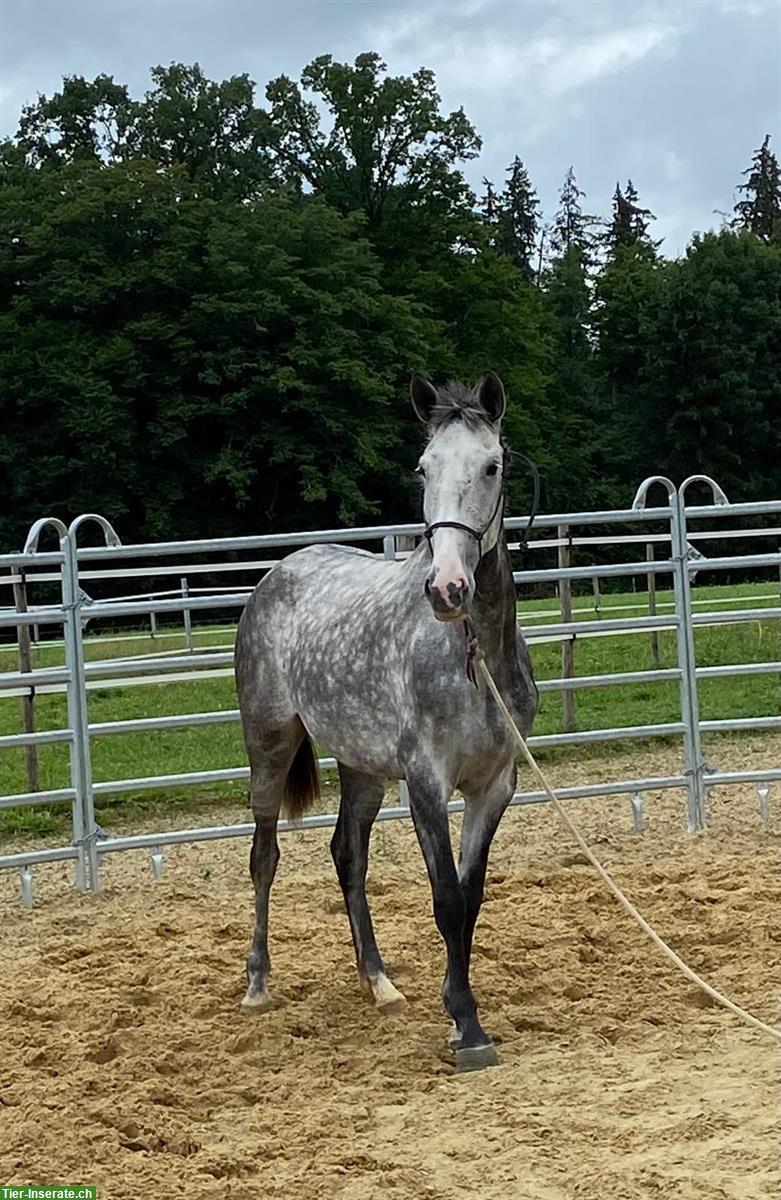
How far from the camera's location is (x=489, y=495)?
3.86 meters

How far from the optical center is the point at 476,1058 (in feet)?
12.7

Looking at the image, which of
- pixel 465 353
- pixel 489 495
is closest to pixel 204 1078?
pixel 489 495

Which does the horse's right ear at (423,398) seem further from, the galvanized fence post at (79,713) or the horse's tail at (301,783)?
the galvanized fence post at (79,713)

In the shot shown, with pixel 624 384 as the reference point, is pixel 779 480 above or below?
below

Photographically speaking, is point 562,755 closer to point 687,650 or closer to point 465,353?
point 687,650

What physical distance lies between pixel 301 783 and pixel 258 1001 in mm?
891

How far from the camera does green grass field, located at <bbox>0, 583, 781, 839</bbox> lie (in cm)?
834

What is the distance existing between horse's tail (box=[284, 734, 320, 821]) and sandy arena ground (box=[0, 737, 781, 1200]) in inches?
22.2

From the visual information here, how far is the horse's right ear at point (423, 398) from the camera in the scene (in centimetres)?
397

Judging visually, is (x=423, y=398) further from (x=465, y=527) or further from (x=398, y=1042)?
(x=398, y=1042)

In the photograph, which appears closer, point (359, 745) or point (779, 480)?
point (359, 745)

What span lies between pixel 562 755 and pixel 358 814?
4141 mm

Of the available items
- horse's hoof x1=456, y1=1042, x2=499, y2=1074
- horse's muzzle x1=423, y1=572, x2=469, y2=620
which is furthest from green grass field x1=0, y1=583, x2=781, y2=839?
horse's muzzle x1=423, y1=572, x2=469, y2=620

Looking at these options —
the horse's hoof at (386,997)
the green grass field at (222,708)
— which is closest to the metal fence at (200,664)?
the green grass field at (222,708)
